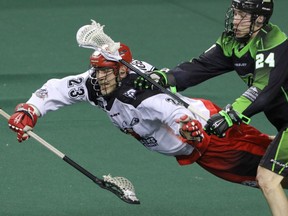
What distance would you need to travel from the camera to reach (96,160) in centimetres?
658

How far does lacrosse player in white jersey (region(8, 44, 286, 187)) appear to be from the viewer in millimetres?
5309

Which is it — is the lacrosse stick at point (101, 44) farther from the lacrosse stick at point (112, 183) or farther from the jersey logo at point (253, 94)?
the lacrosse stick at point (112, 183)

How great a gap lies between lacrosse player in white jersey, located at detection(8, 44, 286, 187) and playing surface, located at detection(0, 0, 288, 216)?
46 cm

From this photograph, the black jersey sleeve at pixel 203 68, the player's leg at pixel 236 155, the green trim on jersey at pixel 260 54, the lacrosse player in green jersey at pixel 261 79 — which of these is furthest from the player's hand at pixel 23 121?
the green trim on jersey at pixel 260 54

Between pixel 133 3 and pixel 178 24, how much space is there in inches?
29.7

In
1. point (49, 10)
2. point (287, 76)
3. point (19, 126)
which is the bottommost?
point (49, 10)

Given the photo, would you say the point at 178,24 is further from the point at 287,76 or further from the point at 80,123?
the point at 287,76

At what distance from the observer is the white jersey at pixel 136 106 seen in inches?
208

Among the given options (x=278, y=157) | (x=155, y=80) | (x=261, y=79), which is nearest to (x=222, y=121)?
(x=261, y=79)

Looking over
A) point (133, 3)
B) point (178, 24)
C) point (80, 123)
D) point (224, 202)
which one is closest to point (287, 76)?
point (224, 202)

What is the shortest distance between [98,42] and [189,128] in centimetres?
70

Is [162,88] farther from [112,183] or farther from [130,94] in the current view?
[112,183]

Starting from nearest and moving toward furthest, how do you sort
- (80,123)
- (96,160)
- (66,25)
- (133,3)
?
(96,160), (80,123), (66,25), (133,3)

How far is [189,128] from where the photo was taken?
5.09 meters
